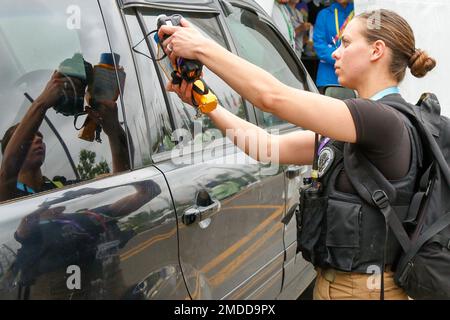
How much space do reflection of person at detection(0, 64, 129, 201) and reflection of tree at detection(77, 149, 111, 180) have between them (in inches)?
2.2

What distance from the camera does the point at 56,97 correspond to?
63.0 inches

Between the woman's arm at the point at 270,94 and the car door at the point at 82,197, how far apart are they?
1.14 ft

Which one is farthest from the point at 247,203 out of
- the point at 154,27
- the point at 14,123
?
the point at 14,123

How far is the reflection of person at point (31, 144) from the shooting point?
1431mm

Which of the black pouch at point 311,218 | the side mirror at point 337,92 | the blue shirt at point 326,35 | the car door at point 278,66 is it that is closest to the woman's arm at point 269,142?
the black pouch at point 311,218

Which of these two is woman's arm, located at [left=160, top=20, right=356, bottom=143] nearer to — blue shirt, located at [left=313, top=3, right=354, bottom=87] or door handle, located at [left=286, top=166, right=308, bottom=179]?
door handle, located at [left=286, top=166, right=308, bottom=179]

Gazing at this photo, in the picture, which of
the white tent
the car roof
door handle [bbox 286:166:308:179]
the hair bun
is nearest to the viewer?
the hair bun

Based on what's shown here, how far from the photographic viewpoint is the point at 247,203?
2.30m

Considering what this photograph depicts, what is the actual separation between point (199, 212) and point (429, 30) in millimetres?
4668

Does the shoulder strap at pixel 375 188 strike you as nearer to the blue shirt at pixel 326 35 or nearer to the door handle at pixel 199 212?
the door handle at pixel 199 212

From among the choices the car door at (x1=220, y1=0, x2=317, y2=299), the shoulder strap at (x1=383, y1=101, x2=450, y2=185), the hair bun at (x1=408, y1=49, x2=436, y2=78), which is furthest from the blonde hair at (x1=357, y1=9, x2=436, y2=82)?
the car door at (x1=220, y1=0, x2=317, y2=299)

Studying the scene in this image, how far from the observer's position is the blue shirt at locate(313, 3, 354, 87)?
5555 millimetres
